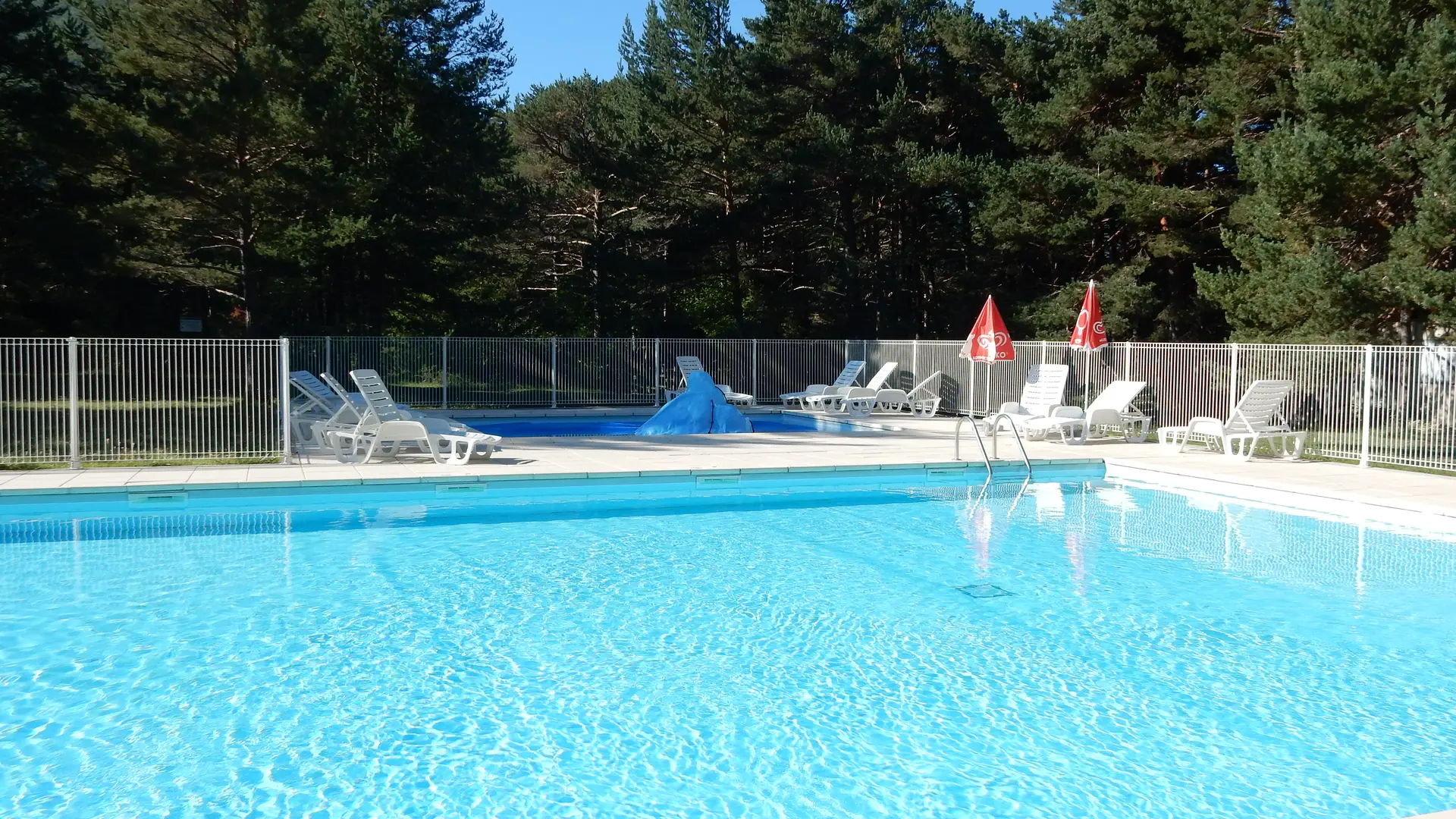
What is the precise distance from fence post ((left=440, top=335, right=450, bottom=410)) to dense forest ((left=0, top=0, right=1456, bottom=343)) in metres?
3.31

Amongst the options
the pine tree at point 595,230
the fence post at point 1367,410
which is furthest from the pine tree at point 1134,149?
the fence post at point 1367,410

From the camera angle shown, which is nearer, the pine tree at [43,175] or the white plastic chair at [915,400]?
the pine tree at [43,175]

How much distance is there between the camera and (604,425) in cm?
1920

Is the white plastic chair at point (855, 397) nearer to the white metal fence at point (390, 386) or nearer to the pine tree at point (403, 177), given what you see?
the white metal fence at point (390, 386)

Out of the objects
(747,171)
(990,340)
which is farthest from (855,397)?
(747,171)

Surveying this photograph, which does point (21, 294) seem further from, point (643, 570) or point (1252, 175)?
point (1252, 175)

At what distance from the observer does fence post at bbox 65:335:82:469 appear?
10430 mm

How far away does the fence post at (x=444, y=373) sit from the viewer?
20.7m

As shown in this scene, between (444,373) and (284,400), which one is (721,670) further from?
(444,373)

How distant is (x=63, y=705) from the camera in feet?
15.4

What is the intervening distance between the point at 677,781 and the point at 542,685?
122 centimetres

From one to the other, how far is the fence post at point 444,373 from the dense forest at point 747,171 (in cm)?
331

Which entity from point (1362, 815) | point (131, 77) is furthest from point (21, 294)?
point (1362, 815)

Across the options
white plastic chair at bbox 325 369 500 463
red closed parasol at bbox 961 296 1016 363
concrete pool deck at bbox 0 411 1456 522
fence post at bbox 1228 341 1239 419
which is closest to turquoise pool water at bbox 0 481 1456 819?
concrete pool deck at bbox 0 411 1456 522
